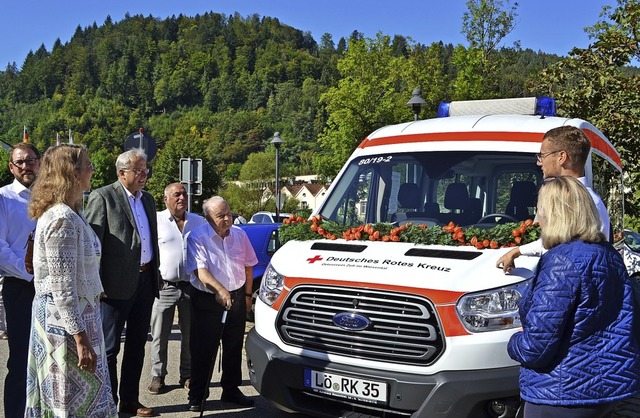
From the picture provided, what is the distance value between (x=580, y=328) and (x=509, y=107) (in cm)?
430

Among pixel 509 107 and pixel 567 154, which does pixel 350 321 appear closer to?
pixel 567 154

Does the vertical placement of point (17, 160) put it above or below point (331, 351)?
above

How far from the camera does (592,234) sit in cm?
315

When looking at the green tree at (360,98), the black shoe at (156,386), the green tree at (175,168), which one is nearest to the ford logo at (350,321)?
the black shoe at (156,386)

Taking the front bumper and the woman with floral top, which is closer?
the woman with floral top

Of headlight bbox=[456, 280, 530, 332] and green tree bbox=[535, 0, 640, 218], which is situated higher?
green tree bbox=[535, 0, 640, 218]

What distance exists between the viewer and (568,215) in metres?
3.18

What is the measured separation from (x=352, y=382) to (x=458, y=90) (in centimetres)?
2733

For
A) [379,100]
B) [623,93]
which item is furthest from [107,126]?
[623,93]

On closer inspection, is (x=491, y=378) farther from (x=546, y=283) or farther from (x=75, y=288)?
(x=75, y=288)

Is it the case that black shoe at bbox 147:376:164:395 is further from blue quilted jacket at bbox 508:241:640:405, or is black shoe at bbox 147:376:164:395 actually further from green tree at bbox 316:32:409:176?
green tree at bbox 316:32:409:176

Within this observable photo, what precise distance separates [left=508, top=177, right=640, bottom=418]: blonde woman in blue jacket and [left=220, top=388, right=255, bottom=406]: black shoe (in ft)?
11.5

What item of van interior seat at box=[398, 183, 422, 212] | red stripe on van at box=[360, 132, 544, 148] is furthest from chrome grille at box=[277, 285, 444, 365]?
red stripe on van at box=[360, 132, 544, 148]

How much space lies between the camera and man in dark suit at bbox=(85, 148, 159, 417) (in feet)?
17.8
